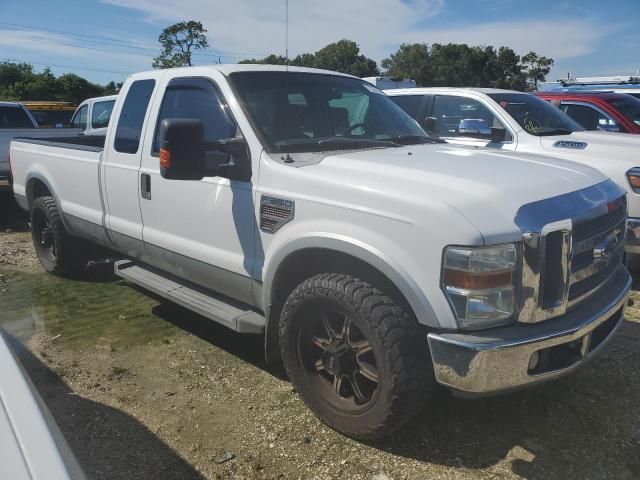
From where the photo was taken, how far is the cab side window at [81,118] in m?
12.5

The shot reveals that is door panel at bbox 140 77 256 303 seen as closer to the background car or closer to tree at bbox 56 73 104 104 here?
the background car

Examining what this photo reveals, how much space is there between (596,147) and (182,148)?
4.52m

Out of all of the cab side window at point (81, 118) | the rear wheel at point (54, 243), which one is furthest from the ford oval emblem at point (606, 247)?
the cab side window at point (81, 118)

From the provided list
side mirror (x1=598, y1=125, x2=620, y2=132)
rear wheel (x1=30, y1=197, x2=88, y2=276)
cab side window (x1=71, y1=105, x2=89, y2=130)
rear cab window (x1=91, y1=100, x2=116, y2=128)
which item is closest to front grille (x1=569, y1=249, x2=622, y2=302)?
rear wheel (x1=30, y1=197, x2=88, y2=276)

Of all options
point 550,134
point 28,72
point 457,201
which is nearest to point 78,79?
point 28,72

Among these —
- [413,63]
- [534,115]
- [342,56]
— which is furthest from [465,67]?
[534,115]

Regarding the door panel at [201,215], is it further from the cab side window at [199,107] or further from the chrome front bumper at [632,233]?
the chrome front bumper at [632,233]

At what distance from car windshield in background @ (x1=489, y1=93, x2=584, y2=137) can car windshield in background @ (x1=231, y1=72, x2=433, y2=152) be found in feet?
9.34

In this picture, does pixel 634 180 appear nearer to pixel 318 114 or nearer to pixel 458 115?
pixel 458 115

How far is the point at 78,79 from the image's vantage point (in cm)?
4203

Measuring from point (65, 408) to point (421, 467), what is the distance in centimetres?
206

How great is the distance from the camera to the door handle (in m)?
3.87

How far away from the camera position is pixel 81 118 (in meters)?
12.7

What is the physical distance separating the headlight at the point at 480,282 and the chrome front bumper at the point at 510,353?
3.1 inches
